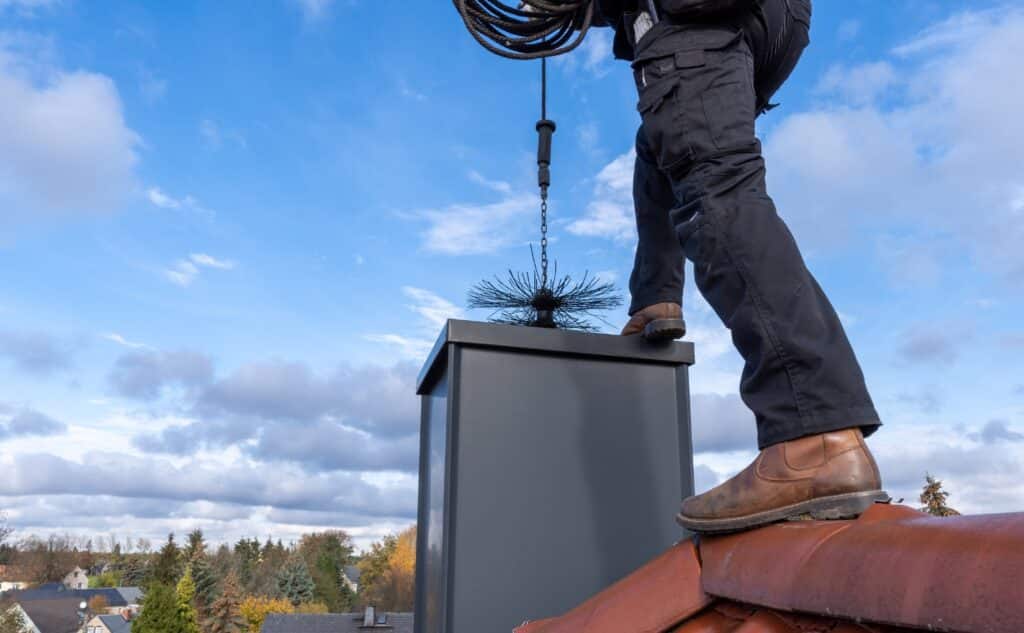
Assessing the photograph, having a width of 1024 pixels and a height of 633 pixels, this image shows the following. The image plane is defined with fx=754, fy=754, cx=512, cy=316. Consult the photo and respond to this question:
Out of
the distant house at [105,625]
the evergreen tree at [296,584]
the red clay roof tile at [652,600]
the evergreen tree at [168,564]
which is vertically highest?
the red clay roof tile at [652,600]

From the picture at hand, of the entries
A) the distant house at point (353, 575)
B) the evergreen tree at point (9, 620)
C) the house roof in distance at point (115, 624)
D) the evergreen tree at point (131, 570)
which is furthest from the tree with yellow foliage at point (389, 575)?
the evergreen tree at point (131, 570)

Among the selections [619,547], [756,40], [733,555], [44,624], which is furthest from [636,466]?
[44,624]

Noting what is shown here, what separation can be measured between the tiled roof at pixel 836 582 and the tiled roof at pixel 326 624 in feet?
95.5

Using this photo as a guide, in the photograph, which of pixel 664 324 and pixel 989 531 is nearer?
pixel 989 531

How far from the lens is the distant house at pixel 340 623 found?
27.9 m

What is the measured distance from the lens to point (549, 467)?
1.84 meters

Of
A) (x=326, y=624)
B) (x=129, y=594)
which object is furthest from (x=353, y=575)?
(x=326, y=624)

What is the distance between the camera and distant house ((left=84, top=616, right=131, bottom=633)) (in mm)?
47500

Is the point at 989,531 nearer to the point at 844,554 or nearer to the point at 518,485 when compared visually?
the point at 844,554

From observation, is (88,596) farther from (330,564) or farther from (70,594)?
(330,564)

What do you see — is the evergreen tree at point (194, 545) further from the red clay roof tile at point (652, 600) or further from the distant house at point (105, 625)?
the red clay roof tile at point (652, 600)

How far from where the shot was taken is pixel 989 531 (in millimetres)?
671

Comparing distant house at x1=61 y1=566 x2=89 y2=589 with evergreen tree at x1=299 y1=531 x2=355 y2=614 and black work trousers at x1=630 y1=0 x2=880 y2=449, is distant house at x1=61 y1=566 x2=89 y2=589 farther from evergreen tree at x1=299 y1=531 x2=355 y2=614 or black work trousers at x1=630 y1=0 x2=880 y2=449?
black work trousers at x1=630 y1=0 x2=880 y2=449

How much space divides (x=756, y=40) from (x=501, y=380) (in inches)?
37.3
